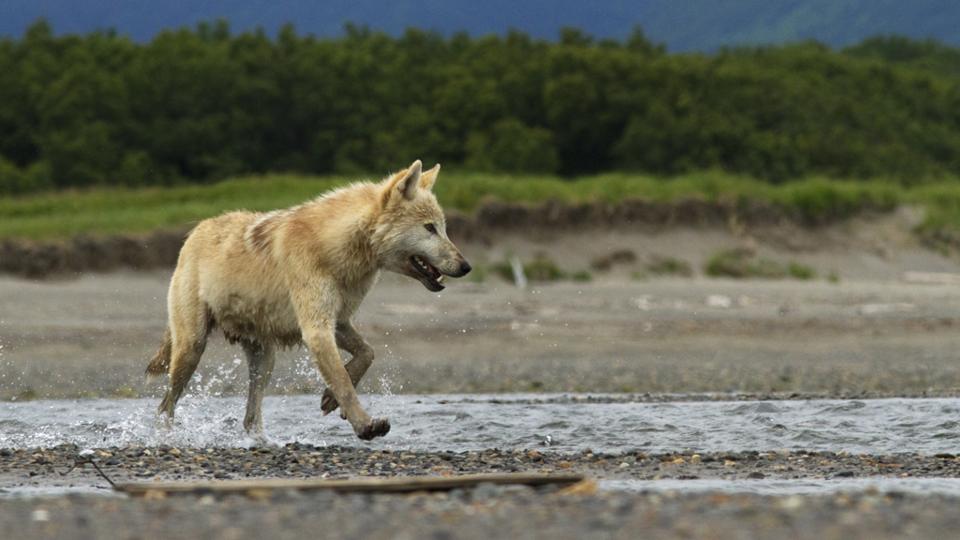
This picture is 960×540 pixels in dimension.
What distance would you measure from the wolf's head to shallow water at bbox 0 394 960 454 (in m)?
1.19

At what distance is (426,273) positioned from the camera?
9.60 m

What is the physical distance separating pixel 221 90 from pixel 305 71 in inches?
86.6

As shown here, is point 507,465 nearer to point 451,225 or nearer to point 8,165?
point 451,225

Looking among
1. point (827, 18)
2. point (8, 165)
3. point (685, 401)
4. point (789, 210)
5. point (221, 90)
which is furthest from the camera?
point (827, 18)

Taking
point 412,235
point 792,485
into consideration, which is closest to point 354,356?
point 412,235

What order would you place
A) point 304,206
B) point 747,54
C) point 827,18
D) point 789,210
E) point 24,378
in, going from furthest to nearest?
1. point 827,18
2. point 747,54
3. point 789,210
4. point 24,378
5. point 304,206

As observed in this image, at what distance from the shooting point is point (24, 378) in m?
15.3

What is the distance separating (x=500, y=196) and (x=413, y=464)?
1897 centimetres

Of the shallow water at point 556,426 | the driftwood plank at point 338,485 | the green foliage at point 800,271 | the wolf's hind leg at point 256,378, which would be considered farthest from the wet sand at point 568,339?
A: the driftwood plank at point 338,485

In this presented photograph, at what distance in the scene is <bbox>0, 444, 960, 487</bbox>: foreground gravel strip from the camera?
822cm

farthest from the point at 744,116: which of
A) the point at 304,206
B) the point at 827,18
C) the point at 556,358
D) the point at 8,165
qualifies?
the point at 827,18

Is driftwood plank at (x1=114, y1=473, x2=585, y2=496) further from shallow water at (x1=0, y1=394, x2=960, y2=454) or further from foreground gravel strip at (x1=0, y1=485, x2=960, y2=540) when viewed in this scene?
shallow water at (x1=0, y1=394, x2=960, y2=454)

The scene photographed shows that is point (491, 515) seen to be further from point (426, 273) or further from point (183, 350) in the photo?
point (183, 350)

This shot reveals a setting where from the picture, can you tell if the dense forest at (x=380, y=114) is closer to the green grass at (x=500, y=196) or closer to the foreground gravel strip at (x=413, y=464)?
the green grass at (x=500, y=196)
